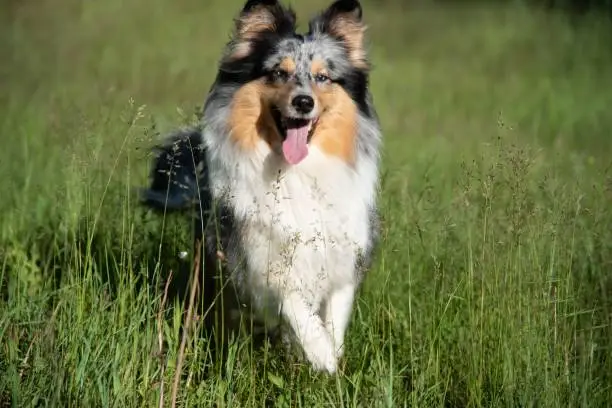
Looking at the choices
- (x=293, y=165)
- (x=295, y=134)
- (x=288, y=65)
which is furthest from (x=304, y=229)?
(x=288, y=65)

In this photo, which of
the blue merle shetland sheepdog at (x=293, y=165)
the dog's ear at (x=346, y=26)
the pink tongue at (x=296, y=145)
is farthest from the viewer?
the dog's ear at (x=346, y=26)

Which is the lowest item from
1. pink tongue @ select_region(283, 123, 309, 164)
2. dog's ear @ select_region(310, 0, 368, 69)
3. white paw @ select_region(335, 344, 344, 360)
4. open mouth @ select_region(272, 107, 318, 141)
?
white paw @ select_region(335, 344, 344, 360)

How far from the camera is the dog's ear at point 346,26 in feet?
16.0

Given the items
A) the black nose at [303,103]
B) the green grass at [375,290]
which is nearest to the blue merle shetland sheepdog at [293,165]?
the black nose at [303,103]

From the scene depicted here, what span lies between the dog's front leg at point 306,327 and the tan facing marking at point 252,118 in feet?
2.73

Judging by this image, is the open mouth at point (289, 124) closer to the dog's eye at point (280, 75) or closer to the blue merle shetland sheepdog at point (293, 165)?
the blue merle shetland sheepdog at point (293, 165)

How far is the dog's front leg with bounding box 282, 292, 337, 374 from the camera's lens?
4.17 metres

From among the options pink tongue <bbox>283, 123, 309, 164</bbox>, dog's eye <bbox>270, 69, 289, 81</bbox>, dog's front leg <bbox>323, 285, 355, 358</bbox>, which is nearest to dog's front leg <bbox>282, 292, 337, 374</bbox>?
dog's front leg <bbox>323, 285, 355, 358</bbox>

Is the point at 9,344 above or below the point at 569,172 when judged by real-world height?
above

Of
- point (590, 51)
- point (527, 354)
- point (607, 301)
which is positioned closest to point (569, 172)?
point (607, 301)

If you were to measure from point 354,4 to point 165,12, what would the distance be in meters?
13.7

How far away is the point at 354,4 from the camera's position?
15.9ft

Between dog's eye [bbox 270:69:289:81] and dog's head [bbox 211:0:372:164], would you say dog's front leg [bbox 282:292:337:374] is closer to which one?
dog's head [bbox 211:0:372:164]

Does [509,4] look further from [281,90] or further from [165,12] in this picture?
[281,90]
